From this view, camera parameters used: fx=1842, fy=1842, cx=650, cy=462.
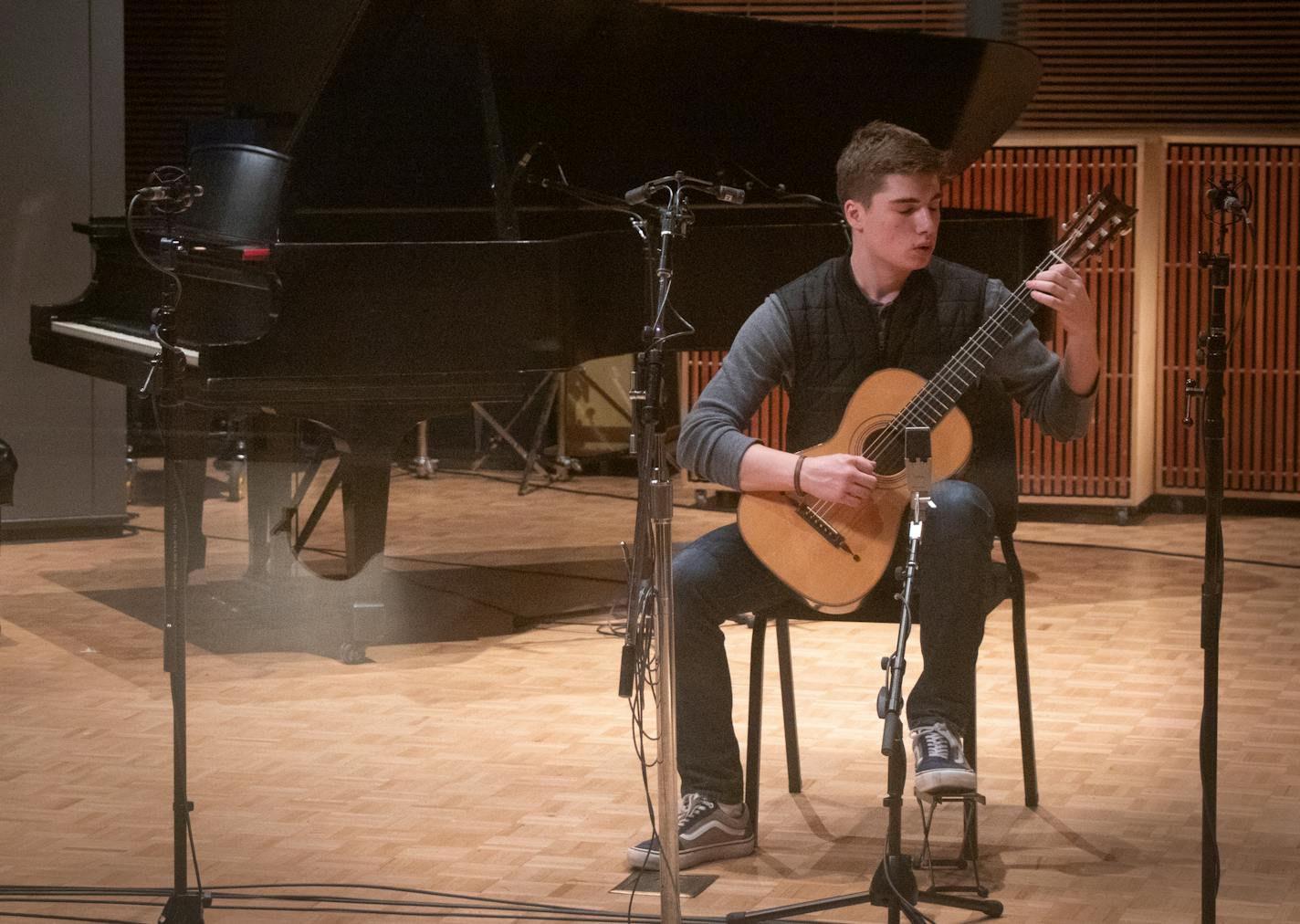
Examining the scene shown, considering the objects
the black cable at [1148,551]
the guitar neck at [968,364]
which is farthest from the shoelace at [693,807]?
the black cable at [1148,551]

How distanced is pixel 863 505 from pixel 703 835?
653mm

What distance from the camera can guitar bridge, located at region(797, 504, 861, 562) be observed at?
314cm

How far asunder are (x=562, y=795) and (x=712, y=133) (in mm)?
2553

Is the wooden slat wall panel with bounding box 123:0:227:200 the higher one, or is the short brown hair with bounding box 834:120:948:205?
the wooden slat wall panel with bounding box 123:0:227:200

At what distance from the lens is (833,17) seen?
25.9 ft

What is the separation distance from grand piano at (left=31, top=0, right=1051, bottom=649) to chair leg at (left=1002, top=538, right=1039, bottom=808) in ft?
4.19

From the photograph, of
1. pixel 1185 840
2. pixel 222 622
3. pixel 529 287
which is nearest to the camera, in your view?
pixel 1185 840

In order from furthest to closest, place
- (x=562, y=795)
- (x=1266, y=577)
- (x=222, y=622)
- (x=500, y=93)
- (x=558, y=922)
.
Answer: (x=1266, y=577), (x=222, y=622), (x=500, y=93), (x=562, y=795), (x=558, y=922)

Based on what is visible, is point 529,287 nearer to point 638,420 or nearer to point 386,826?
point 386,826

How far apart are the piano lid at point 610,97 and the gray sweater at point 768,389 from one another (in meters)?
1.70

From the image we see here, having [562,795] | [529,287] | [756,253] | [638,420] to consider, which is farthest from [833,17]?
[638,420]

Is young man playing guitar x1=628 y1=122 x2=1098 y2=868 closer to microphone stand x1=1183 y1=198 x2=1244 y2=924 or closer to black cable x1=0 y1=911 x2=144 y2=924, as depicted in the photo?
microphone stand x1=1183 y1=198 x2=1244 y2=924

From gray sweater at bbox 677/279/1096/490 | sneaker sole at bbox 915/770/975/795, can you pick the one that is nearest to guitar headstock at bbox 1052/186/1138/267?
gray sweater at bbox 677/279/1096/490

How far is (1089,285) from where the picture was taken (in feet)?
23.4
